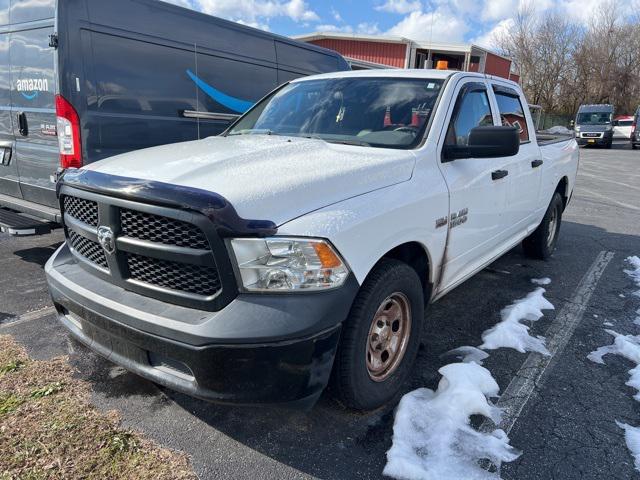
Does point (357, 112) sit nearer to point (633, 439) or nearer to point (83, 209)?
point (83, 209)

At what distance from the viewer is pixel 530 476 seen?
2.26 meters

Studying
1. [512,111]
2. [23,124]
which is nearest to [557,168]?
[512,111]

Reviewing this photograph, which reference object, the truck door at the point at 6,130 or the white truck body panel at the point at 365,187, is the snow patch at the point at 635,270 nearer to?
the white truck body panel at the point at 365,187

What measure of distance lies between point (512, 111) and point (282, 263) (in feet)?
10.9

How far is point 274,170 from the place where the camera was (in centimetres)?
→ 243

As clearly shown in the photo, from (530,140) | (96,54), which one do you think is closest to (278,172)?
(96,54)

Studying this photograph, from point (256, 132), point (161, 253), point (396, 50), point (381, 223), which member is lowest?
point (161, 253)

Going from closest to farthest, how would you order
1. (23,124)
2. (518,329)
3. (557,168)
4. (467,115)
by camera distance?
(467,115) < (518,329) < (23,124) < (557,168)

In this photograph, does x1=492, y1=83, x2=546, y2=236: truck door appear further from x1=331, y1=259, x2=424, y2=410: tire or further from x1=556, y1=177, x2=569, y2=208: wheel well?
x1=331, y1=259, x2=424, y2=410: tire

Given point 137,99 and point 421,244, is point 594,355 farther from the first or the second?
point 137,99

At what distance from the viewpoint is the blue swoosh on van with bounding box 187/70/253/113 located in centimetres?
554

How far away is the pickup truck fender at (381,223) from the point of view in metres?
2.16

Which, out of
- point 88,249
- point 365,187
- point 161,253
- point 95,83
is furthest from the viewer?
point 95,83

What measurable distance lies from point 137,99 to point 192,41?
3.43 ft
